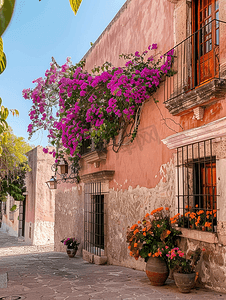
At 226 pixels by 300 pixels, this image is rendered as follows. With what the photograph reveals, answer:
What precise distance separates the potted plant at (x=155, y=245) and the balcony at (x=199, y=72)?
6.16 ft

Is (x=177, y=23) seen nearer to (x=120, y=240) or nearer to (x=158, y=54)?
(x=158, y=54)

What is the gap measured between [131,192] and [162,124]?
1755 millimetres

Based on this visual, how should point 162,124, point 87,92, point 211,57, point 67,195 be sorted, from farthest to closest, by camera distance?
point 67,195 → point 87,92 → point 162,124 → point 211,57

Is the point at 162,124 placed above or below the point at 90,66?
below

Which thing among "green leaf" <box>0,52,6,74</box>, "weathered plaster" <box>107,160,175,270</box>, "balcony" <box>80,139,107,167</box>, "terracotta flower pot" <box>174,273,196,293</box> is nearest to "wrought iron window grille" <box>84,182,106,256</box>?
"weathered plaster" <box>107,160,175,270</box>

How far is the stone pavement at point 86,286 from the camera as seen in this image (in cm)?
467

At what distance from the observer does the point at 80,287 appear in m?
5.38

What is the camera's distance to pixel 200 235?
4746 mm

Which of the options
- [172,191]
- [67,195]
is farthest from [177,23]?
[67,195]

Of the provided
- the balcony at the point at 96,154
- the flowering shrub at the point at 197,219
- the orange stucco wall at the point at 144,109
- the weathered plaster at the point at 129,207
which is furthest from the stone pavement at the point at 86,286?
the balcony at the point at 96,154

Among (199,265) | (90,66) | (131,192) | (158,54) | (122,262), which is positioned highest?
(90,66)

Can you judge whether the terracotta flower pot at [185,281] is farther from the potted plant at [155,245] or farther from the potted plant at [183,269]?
→ the potted plant at [155,245]

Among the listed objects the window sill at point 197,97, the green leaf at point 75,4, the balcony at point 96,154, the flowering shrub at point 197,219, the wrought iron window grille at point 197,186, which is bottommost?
the flowering shrub at point 197,219

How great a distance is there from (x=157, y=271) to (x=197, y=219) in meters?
1.07
